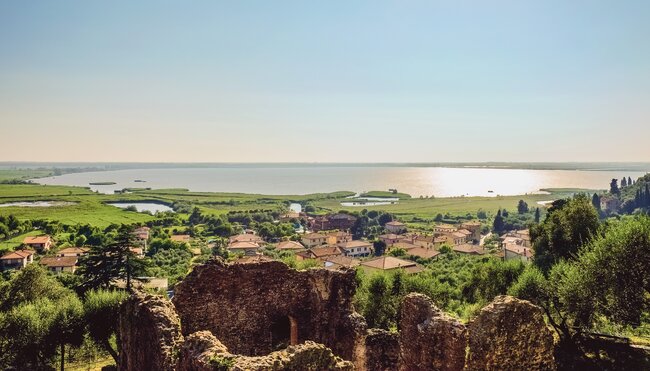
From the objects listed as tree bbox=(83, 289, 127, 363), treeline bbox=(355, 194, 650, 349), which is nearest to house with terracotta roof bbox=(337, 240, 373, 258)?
treeline bbox=(355, 194, 650, 349)

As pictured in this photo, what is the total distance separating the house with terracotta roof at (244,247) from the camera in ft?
318

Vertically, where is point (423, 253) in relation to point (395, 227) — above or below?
above

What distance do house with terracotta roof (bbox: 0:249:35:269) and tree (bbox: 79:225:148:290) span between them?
5244 cm

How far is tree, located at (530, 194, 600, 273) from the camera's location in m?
32.7

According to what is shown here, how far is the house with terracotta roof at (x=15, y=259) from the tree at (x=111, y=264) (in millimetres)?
52442

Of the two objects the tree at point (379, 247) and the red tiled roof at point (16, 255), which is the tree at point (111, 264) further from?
the tree at point (379, 247)

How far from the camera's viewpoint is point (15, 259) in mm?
79812

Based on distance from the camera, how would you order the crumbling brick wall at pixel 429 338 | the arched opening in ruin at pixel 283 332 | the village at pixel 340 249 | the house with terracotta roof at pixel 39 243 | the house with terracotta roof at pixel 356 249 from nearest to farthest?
1. the crumbling brick wall at pixel 429 338
2. the arched opening in ruin at pixel 283 332
3. the village at pixel 340 249
4. the house with terracotta roof at pixel 39 243
5. the house with terracotta roof at pixel 356 249

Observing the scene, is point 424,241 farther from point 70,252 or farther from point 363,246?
point 70,252

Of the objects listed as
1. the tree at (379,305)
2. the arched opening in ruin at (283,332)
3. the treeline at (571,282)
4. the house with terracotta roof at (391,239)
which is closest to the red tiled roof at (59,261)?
the tree at (379,305)

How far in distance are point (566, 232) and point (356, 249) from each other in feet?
248

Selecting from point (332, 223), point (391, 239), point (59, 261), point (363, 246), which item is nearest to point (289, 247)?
point (363, 246)

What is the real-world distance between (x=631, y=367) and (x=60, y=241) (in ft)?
378

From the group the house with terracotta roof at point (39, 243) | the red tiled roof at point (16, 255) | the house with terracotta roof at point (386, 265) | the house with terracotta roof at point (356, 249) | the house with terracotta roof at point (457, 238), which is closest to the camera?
the house with terracotta roof at point (386, 265)
